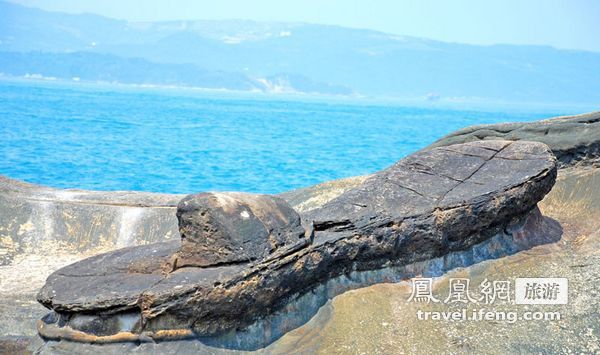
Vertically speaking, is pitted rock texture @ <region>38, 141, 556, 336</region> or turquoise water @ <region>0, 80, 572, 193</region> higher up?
pitted rock texture @ <region>38, 141, 556, 336</region>

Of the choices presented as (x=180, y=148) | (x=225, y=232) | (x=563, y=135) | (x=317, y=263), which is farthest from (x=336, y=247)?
(x=180, y=148)

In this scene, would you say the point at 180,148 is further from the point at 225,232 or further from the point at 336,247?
the point at 225,232

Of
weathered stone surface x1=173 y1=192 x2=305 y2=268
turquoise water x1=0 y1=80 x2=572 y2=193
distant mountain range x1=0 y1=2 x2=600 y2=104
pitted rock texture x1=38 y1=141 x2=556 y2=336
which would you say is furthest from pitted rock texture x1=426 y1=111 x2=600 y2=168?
distant mountain range x1=0 y1=2 x2=600 y2=104

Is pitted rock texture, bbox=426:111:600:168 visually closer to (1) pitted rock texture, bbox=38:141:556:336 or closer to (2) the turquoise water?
(1) pitted rock texture, bbox=38:141:556:336

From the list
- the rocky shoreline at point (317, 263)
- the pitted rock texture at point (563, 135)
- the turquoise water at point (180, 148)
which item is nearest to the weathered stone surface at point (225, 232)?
the rocky shoreline at point (317, 263)

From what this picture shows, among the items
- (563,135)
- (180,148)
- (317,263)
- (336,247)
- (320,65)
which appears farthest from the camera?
(320,65)

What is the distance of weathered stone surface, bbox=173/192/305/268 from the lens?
528 centimetres

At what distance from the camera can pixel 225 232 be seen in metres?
5.29

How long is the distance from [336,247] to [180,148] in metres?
24.8

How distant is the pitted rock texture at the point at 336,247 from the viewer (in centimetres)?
502

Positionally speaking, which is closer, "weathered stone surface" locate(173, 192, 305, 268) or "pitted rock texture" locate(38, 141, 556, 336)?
"pitted rock texture" locate(38, 141, 556, 336)

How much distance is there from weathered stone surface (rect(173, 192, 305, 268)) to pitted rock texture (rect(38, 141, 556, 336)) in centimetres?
2

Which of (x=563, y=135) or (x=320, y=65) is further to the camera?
(x=320, y=65)

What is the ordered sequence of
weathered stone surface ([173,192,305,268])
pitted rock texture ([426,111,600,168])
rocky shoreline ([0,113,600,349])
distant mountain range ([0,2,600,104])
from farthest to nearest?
distant mountain range ([0,2,600,104]), pitted rock texture ([426,111,600,168]), weathered stone surface ([173,192,305,268]), rocky shoreline ([0,113,600,349])
